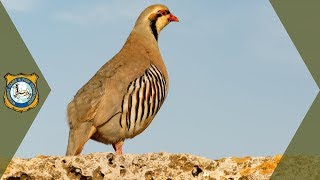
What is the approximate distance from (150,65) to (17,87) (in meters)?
3.33

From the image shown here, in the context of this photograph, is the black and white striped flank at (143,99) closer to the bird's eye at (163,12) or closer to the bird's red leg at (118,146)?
the bird's red leg at (118,146)

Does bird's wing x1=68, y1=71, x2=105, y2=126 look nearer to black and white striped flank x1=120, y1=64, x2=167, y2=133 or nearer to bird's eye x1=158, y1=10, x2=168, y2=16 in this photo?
black and white striped flank x1=120, y1=64, x2=167, y2=133

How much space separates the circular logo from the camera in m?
11.6

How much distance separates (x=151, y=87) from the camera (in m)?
9.97

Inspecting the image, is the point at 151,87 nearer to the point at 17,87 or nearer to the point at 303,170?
the point at 17,87

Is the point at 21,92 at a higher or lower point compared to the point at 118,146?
higher

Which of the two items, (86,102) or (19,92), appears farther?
(19,92)

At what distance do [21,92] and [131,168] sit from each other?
769cm

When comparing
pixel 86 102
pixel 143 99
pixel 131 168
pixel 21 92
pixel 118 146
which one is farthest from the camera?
pixel 21 92

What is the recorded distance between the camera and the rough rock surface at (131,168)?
4711mm

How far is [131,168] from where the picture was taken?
15.7ft

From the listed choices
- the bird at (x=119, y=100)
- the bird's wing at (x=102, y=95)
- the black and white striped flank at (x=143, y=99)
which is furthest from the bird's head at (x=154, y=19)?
the bird's wing at (x=102, y=95)

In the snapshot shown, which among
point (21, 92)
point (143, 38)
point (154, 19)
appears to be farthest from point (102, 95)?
point (21, 92)

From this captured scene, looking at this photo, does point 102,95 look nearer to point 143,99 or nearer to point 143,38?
point 143,99
